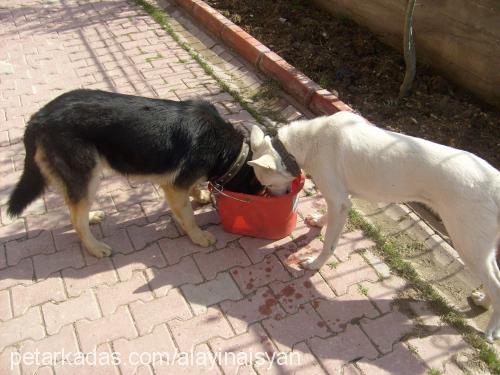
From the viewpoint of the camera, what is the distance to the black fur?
10.2ft

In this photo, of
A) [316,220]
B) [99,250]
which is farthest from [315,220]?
[99,250]

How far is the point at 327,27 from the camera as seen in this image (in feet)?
21.3

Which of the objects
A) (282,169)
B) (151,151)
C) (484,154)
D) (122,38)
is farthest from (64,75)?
(484,154)

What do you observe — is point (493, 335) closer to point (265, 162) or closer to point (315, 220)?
point (315, 220)

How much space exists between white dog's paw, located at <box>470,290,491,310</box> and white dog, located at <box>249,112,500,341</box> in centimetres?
23

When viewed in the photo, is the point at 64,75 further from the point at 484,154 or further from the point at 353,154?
the point at 484,154

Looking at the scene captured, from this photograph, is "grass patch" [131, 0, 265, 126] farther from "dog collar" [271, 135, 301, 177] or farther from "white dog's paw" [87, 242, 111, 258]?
"white dog's paw" [87, 242, 111, 258]

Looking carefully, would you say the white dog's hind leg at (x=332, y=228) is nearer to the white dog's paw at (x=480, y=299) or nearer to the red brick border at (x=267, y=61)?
the white dog's paw at (x=480, y=299)

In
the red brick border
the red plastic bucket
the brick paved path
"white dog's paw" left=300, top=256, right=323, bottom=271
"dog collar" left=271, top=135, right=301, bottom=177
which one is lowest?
the brick paved path

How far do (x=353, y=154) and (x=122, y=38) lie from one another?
5478 mm

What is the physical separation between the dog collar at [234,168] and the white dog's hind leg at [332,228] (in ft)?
2.50

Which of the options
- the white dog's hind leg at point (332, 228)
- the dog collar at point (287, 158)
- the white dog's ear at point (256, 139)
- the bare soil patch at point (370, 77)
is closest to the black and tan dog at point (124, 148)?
the white dog's ear at point (256, 139)

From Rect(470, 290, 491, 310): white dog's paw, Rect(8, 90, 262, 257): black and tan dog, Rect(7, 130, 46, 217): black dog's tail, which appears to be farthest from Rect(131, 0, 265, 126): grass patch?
Rect(470, 290, 491, 310): white dog's paw

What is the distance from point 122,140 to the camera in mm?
3172
